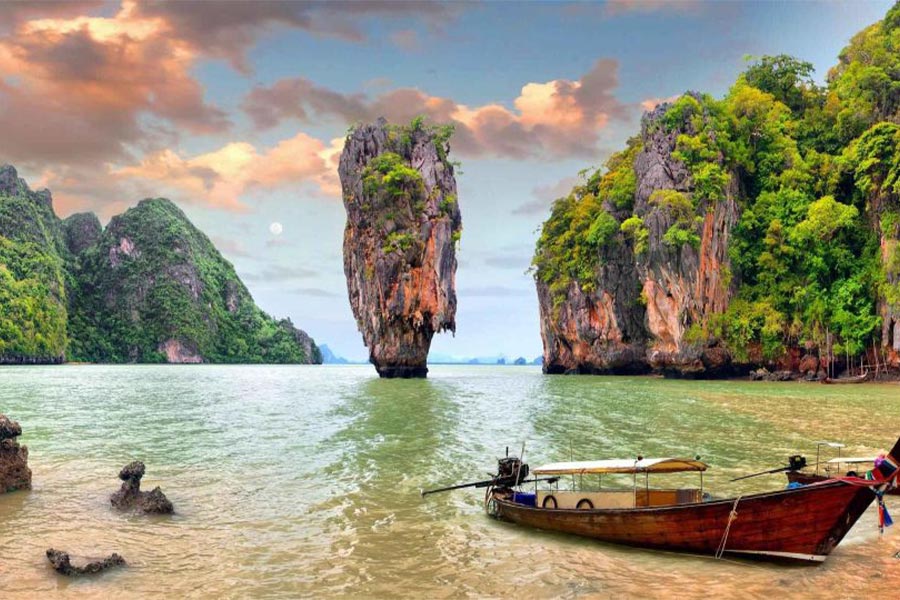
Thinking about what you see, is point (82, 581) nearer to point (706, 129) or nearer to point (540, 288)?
point (706, 129)

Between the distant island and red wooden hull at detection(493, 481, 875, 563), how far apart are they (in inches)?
4295

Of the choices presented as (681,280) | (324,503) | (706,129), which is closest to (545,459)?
(324,503)

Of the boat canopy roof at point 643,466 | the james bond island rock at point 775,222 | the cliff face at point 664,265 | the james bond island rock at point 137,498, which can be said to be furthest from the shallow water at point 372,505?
the cliff face at point 664,265

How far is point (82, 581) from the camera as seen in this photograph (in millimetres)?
7117

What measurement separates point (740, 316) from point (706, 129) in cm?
1510

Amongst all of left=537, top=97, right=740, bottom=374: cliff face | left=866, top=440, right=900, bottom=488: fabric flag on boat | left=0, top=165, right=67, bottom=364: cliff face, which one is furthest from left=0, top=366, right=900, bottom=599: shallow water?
left=0, top=165, right=67, bottom=364: cliff face

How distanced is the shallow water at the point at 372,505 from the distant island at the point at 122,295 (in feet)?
307

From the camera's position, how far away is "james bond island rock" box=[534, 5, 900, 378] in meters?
39.4

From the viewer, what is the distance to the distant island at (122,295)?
331 feet

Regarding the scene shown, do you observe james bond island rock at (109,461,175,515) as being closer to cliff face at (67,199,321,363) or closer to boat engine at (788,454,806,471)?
boat engine at (788,454,806,471)

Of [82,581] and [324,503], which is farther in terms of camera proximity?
[324,503]

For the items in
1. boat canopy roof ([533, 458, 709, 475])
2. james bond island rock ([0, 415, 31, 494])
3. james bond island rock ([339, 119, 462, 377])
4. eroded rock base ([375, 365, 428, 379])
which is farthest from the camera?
eroded rock base ([375, 365, 428, 379])

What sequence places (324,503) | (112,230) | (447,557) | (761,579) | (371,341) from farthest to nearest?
(112,230) < (371,341) < (324,503) < (447,557) < (761,579)

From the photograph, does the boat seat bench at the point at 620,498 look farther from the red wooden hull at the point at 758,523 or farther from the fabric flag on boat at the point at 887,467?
the fabric flag on boat at the point at 887,467
